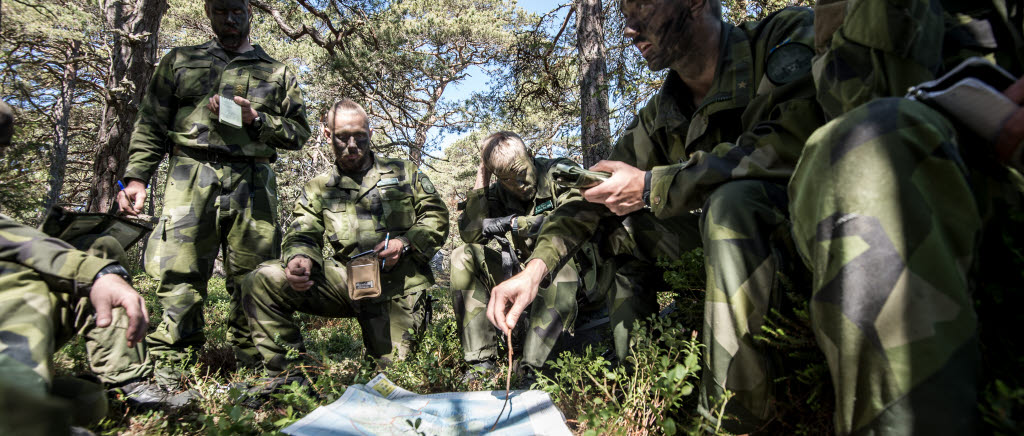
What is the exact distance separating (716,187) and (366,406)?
1.44m

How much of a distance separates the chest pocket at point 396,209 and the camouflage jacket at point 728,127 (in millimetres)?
1951

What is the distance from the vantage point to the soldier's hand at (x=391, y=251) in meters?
3.50

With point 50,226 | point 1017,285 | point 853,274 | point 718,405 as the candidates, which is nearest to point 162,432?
point 50,226

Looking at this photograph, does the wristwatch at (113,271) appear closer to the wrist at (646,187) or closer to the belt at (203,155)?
the belt at (203,155)

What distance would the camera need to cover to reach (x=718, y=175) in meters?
1.65

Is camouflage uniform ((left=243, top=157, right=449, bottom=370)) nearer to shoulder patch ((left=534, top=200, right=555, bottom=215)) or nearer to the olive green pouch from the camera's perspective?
the olive green pouch

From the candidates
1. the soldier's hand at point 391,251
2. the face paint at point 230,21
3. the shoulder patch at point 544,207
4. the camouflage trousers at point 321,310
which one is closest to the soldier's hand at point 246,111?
the face paint at point 230,21

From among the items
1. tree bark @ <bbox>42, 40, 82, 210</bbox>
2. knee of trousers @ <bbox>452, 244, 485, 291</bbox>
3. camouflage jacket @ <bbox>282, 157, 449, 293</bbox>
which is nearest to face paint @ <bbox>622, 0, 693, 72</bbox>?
knee of trousers @ <bbox>452, 244, 485, 291</bbox>

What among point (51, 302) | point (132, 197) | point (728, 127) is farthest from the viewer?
point (132, 197)

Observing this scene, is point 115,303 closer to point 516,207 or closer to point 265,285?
point 265,285

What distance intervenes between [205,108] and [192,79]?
0.98 ft

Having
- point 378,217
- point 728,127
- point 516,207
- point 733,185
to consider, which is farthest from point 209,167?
point 733,185

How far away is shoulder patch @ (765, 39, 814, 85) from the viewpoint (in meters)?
1.77

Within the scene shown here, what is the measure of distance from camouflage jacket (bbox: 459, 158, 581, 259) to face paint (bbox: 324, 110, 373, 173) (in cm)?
99
